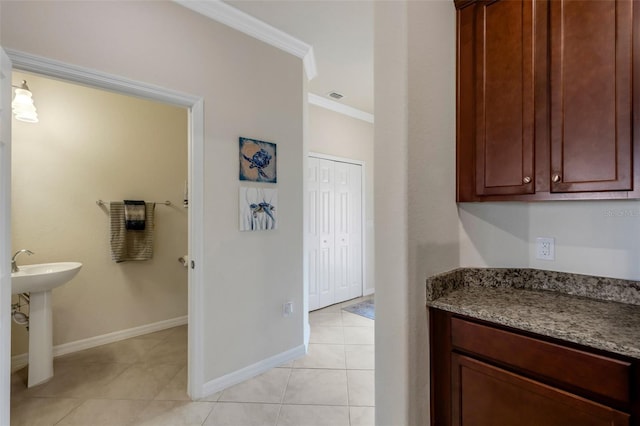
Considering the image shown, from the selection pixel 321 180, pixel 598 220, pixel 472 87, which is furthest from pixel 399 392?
pixel 321 180

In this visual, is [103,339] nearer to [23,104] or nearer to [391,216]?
[23,104]

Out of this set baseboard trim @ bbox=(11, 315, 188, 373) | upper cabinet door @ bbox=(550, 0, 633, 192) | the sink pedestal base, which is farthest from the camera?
baseboard trim @ bbox=(11, 315, 188, 373)

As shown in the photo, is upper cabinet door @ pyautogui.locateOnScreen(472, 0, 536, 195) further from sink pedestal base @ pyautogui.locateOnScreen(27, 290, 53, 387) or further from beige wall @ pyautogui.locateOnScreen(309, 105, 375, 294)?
sink pedestal base @ pyautogui.locateOnScreen(27, 290, 53, 387)

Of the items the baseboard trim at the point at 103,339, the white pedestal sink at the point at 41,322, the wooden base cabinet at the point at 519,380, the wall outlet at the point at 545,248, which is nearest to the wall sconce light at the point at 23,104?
the white pedestal sink at the point at 41,322

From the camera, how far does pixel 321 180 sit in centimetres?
371

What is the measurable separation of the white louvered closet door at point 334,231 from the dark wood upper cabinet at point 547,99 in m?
2.36

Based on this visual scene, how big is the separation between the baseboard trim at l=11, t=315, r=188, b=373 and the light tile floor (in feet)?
0.25

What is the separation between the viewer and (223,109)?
6.68 ft

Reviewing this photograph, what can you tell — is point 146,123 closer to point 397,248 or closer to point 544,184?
point 397,248

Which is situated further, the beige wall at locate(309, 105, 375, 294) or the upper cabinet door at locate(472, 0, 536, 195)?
the beige wall at locate(309, 105, 375, 294)

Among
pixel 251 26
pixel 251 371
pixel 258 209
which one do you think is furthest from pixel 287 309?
pixel 251 26

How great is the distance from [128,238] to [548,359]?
335cm

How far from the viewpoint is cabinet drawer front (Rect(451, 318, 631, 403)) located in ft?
2.83

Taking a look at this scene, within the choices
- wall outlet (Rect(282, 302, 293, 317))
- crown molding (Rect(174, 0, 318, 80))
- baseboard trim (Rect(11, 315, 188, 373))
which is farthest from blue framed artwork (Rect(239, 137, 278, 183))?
baseboard trim (Rect(11, 315, 188, 373))
